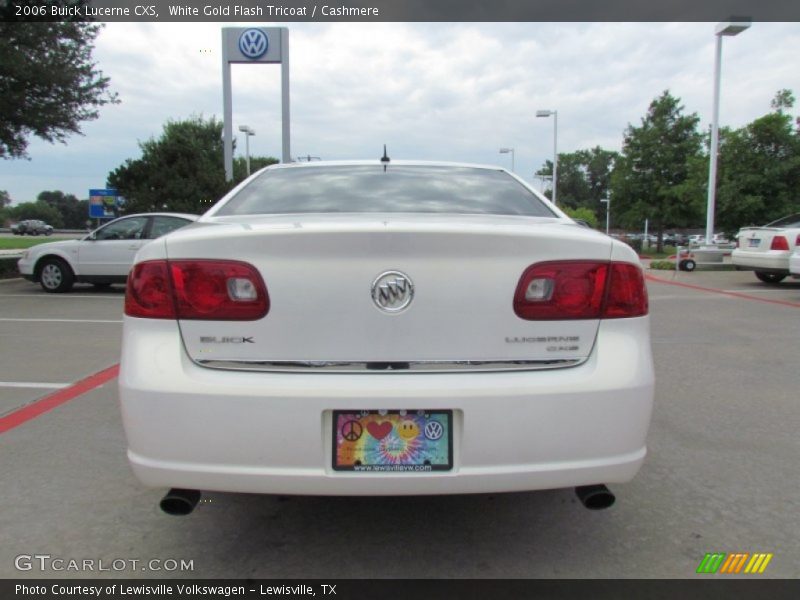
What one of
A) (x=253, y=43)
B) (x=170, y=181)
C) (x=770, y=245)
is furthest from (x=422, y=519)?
(x=253, y=43)

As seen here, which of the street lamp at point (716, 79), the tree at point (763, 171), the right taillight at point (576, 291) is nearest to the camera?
the right taillight at point (576, 291)

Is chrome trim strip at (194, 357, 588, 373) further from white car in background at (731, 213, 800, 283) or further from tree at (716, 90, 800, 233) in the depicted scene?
tree at (716, 90, 800, 233)

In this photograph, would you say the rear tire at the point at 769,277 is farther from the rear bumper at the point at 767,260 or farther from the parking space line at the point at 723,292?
the parking space line at the point at 723,292

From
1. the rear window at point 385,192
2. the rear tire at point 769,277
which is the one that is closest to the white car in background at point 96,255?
the rear window at point 385,192

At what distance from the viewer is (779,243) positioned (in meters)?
11.8

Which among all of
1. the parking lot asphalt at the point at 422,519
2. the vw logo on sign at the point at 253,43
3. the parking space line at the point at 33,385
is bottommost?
A: the parking space line at the point at 33,385

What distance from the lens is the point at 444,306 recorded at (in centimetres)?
217

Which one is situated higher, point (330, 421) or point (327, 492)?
point (330, 421)

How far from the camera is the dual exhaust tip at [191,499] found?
2287mm

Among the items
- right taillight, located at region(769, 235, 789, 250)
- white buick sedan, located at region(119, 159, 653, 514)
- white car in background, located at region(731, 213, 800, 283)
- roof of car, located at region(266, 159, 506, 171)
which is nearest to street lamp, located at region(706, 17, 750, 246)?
white car in background, located at region(731, 213, 800, 283)

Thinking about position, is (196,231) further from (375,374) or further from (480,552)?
(480,552)

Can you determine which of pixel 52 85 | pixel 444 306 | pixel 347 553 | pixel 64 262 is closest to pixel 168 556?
pixel 347 553

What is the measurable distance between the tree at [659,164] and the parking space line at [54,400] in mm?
30417

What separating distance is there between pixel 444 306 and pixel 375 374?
331 mm
